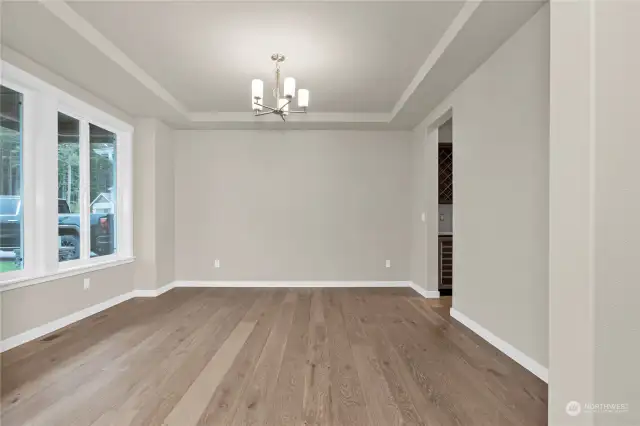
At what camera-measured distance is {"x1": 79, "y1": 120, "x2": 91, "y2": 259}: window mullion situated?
442 centimetres

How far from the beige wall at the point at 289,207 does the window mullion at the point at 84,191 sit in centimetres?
174

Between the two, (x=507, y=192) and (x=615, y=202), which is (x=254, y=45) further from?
→ (x=615, y=202)

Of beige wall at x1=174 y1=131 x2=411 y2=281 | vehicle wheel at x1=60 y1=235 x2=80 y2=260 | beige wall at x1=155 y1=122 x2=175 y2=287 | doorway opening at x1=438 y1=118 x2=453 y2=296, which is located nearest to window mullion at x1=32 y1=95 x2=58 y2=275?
vehicle wheel at x1=60 y1=235 x2=80 y2=260

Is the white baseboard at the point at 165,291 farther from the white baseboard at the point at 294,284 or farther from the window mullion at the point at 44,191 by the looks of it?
the window mullion at the point at 44,191

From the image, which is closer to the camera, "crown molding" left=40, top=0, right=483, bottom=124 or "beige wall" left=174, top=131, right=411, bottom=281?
"crown molding" left=40, top=0, right=483, bottom=124

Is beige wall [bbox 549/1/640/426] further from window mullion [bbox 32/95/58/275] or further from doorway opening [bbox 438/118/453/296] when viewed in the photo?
window mullion [bbox 32/95/58/275]

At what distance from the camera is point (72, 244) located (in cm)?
430

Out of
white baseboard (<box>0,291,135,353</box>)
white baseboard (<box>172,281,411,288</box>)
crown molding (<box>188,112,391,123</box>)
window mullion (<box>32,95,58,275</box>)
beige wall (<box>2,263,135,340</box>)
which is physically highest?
crown molding (<box>188,112,391,123</box>)

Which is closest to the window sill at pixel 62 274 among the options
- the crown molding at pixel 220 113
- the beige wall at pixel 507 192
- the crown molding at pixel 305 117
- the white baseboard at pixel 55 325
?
the white baseboard at pixel 55 325

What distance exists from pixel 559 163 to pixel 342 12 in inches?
83.6

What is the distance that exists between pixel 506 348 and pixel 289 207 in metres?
3.91

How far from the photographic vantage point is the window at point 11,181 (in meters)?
3.34

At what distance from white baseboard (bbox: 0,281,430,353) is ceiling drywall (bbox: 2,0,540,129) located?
8.10 feet

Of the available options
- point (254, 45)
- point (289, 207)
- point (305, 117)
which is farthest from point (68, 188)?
point (305, 117)
